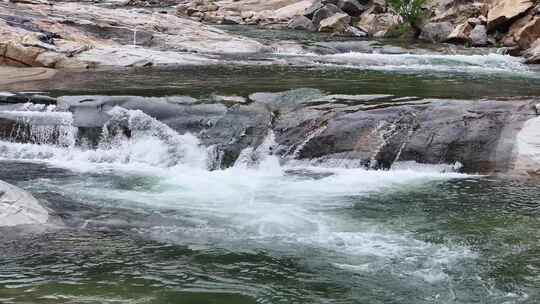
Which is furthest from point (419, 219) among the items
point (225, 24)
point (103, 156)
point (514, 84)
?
point (225, 24)

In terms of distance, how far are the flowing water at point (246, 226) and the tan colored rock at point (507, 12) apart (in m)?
12.7

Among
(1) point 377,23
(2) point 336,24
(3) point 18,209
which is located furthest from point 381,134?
(1) point 377,23

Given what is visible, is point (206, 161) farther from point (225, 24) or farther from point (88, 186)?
point (225, 24)

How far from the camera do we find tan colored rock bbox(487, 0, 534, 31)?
26344 mm

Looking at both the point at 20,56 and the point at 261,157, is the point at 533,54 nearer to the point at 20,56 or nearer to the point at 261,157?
the point at 261,157

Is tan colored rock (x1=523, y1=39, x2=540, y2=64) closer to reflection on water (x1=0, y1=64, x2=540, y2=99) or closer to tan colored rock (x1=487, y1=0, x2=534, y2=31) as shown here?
reflection on water (x1=0, y1=64, x2=540, y2=99)

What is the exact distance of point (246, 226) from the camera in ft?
27.1

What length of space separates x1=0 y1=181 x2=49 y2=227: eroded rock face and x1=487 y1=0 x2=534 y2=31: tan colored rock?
22197 mm

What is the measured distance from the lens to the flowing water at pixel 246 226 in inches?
249

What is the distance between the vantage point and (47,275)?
6.55 meters

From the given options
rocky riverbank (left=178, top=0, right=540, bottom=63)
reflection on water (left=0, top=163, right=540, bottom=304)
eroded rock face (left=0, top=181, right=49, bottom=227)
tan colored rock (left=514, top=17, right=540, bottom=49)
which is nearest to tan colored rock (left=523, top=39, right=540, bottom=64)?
rocky riverbank (left=178, top=0, right=540, bottom=63)

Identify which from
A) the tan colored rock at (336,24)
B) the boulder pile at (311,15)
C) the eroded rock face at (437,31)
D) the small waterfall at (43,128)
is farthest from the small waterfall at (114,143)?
the tan colored rock at (336,24)

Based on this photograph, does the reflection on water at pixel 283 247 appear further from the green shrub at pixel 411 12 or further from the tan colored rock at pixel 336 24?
the tan colored rock at pixel 336 24

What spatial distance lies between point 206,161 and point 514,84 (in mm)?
8235
